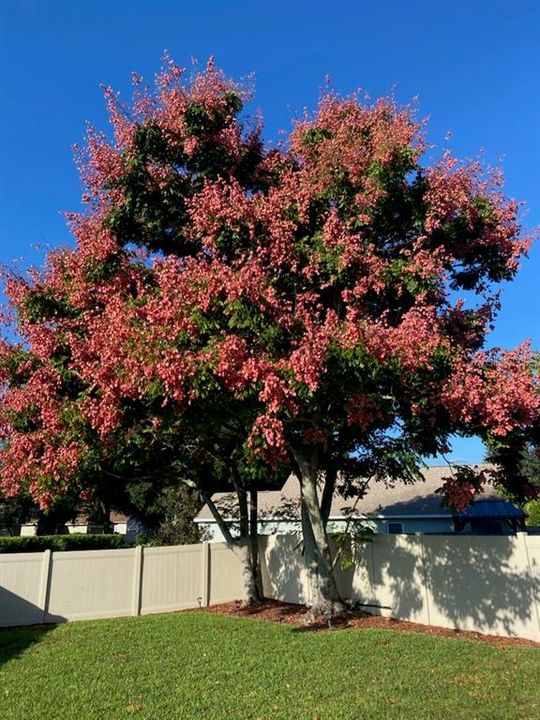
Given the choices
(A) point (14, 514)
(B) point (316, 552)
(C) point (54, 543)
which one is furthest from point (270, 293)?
(A) point (14, 514)

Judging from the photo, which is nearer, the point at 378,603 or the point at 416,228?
the point at 416,228

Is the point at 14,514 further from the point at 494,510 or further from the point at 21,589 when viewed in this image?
the point at 494,510

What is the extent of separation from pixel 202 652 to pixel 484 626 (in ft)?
16.2

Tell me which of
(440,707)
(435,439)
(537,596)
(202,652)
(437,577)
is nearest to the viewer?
(440,707)

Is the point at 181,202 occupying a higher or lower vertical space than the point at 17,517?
higher

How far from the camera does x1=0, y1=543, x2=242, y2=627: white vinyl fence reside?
1242 centimetres

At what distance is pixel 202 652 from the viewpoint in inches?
350

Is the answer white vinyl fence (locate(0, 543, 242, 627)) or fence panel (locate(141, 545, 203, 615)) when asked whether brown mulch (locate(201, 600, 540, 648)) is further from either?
white vinyl fence (locate(0, 543, 242, 627))

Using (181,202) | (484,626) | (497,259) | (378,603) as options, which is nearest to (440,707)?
(484,626)

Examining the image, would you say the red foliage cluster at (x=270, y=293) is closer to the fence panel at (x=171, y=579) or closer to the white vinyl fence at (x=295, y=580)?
the white vinyl fence at (x=295, y=580)

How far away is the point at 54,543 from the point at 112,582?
18.2m

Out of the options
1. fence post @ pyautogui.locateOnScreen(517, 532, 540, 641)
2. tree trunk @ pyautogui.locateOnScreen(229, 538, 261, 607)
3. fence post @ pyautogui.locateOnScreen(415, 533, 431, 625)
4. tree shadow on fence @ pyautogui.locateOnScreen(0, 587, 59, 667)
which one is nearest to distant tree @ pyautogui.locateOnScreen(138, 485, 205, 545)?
tree trunk @ pyautogui.locateOnScreen(229, 538, 261, 607)

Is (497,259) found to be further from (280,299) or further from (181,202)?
(181,202)

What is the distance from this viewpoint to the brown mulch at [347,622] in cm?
987
